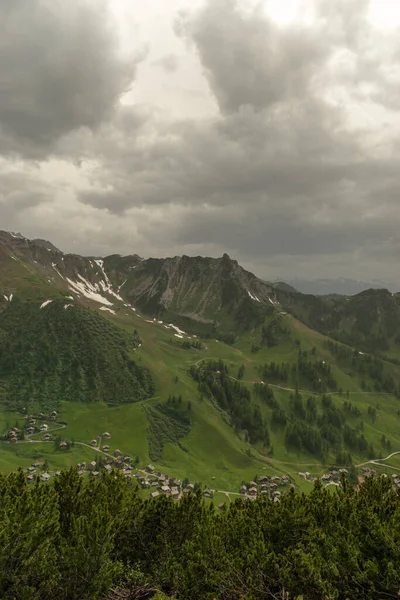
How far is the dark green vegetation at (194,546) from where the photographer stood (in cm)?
3203

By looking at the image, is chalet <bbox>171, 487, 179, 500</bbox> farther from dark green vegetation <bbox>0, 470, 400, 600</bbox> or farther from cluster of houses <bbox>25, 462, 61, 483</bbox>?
dark green vegetation <bbox>0, 470, 400, 600</bbox>

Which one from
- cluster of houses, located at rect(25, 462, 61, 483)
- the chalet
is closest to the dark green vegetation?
cluster of houses, located at rect(25, 462, 61, 483)

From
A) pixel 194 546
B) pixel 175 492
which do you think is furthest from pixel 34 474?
pixel 194 546

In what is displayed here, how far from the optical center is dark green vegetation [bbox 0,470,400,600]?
105ft

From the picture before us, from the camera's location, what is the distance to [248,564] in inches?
1395

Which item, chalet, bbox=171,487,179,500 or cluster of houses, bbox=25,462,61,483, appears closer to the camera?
cluster of houses, bbox=25,462,61,483

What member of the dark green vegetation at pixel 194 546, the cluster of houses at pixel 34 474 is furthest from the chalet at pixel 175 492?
the dark green vegetation at pixel 194 546

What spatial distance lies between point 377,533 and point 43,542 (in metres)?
31.8

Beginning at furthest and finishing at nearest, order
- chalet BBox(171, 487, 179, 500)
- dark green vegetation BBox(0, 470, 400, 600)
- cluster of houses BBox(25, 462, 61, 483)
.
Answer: chalet BBox(171, 487, 179, 500) < cluster of houses BBox(25, 462, 61, 483) < dark green vegetation BBox(0, 470, 400, 600)

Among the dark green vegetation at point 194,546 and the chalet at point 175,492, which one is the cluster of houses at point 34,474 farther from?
the dark green vegetation at point 194,546

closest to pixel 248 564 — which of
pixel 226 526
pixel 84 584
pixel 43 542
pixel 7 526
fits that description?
pixel 226 526

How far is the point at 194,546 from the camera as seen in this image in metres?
39.7

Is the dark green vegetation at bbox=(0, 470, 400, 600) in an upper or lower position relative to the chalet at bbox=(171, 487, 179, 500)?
upper

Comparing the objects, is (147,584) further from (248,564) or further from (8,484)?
(8,484)
